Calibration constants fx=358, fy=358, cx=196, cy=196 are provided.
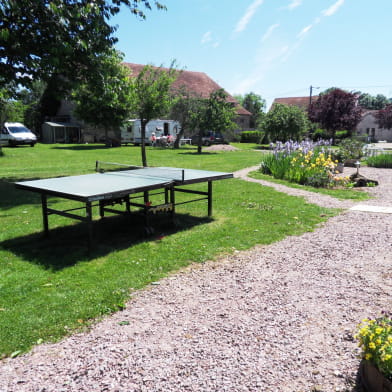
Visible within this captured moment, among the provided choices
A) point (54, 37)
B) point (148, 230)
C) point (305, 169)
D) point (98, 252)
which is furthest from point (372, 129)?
point (98, 252)

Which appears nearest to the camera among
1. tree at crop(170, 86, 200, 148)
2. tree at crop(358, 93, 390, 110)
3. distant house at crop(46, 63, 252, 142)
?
tree at crop(170, 86, 200, 148)

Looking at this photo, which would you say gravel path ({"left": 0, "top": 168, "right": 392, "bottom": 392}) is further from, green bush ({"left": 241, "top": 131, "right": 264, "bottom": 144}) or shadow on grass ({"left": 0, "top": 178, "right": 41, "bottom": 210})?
green bush ({"left": 241, "top": 131, "right": 264, "bottom": 144})

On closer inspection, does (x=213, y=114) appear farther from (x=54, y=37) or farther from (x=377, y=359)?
(x=377, y=359)

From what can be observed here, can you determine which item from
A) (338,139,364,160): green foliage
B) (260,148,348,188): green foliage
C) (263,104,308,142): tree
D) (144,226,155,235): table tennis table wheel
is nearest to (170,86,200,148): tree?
(263,104,308,142): tree

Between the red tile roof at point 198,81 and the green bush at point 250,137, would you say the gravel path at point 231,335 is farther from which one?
the red tile roof at point 198,81

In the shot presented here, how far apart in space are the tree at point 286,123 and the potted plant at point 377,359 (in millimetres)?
30833

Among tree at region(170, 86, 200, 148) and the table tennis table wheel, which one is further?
tree at region(170, 86, 200, 148)

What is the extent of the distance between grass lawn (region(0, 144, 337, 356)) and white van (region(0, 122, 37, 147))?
914 inches

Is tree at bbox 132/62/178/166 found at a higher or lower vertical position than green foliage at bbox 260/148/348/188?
higher

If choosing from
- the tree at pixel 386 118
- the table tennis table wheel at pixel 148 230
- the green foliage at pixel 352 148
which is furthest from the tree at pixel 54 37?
the tree at pixel 386 118

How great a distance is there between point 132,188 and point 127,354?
286cm

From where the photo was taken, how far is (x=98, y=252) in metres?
5.54

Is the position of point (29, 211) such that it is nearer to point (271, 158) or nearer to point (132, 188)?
point (132, 188)

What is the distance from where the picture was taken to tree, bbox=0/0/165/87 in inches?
384
